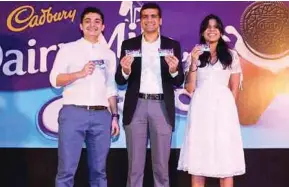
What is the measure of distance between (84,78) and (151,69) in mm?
491

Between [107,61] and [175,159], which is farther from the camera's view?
[175,159]

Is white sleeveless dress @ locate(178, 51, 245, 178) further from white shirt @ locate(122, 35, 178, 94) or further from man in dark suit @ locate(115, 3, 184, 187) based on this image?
white shirt @ locate(122, 35, 178, 94)

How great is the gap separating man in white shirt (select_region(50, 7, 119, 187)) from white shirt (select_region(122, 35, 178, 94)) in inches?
10.1

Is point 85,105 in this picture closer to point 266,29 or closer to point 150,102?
point 150,102

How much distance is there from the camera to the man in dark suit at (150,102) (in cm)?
320

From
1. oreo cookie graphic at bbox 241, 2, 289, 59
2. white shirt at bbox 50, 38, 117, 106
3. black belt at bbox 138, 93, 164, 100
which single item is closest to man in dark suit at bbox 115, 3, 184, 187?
black belt at bbox 138, 93, 164, 100

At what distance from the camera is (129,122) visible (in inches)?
127

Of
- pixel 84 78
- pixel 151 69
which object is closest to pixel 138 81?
pixel 151 69

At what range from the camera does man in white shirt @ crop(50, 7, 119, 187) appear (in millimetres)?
3109

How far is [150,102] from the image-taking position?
10.5 ft

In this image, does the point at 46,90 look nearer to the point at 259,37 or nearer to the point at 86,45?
the point at 86,45

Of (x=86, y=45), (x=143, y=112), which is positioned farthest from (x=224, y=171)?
(x=86, y=45)

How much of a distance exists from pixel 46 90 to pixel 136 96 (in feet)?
3.69

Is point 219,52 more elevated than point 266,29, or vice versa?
point 266,29
